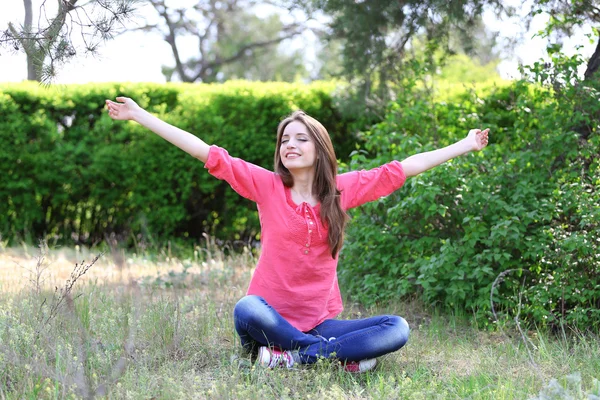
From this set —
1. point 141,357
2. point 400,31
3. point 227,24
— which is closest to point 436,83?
point 400,31

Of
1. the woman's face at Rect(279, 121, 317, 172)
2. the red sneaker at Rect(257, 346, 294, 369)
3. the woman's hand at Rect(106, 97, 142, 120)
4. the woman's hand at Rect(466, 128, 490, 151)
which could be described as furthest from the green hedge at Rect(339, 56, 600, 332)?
the woman's hand at Rect(106, 97, 142, 120)

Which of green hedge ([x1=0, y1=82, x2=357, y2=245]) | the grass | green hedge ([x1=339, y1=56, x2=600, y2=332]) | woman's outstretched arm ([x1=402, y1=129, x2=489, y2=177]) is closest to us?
the grass

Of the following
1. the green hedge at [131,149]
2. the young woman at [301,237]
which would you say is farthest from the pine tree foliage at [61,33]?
the green hedge at [131,149]

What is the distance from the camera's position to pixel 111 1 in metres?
3.70

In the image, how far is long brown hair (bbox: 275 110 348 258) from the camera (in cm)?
347

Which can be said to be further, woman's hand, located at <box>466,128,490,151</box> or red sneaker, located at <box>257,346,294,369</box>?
woman's hand, located at <box>466,128,490,151</box>

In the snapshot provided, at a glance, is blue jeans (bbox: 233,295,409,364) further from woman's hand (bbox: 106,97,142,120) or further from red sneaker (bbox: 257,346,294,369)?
woman's hand (bbox: 106,97,142,120)

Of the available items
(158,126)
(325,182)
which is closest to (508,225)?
(325,182)

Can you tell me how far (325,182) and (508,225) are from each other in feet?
4.18

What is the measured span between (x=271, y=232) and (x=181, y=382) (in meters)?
0.84

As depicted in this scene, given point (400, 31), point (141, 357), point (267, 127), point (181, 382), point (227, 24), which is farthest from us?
point (227, 24)

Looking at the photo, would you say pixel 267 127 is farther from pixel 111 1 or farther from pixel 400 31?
pixel 111 1

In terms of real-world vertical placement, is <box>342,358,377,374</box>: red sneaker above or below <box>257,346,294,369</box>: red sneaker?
below

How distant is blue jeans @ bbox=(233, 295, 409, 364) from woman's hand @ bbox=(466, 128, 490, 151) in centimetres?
100
